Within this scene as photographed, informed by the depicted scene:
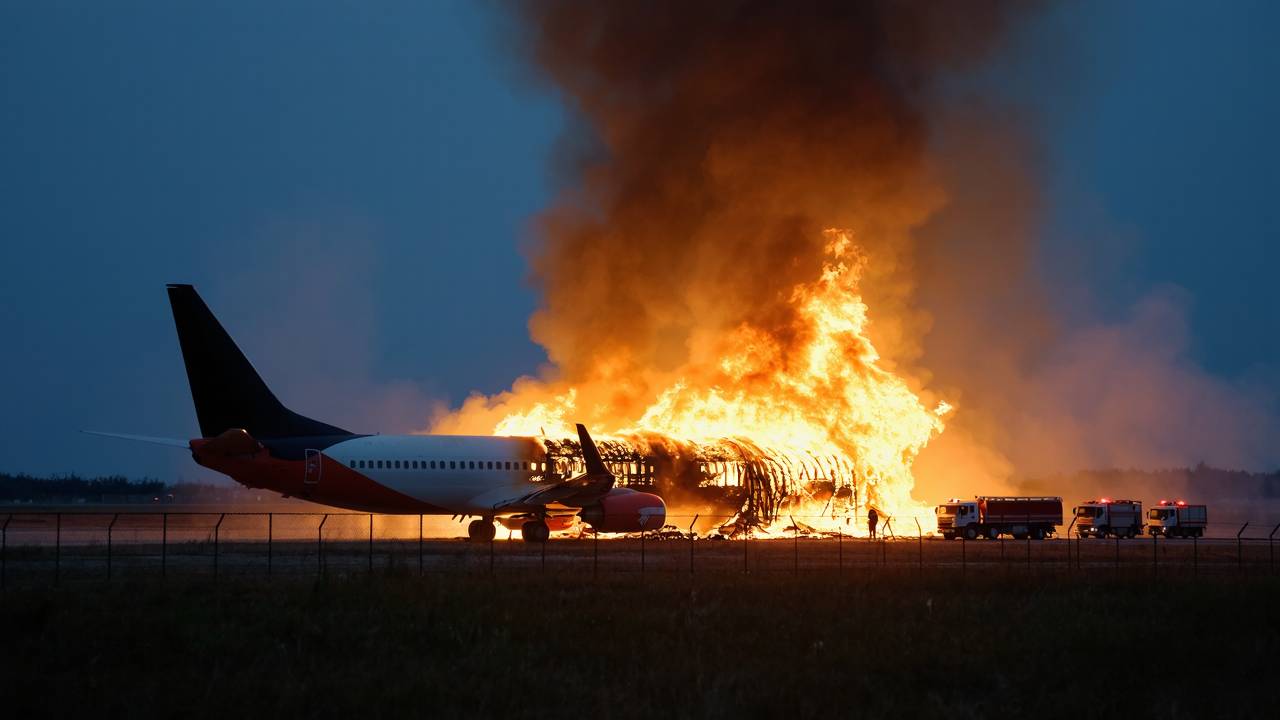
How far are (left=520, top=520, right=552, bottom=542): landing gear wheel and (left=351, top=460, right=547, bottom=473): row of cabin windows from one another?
2.12 metres

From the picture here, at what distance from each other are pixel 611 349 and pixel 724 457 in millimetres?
12336

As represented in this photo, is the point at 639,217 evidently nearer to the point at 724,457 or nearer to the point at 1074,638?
the point at 724,457

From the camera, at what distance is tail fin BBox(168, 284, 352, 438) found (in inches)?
1743

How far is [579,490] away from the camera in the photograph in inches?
1946

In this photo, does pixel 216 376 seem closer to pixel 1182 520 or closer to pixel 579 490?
pixel 579 490

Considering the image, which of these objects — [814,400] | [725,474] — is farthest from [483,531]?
[814,400]

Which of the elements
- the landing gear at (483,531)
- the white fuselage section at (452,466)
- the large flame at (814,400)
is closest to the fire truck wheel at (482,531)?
the landing gear at (483,531)

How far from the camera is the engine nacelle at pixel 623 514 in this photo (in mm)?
49469

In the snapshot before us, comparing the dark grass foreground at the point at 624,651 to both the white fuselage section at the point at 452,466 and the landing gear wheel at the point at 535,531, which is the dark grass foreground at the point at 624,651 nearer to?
the white fuselage section at the point at 452,466

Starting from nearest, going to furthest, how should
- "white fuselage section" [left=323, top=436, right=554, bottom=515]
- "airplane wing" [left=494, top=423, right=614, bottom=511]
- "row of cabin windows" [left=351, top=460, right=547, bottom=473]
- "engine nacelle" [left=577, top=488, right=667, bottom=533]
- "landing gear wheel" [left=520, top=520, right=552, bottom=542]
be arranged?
"row of cabin windows" [left=351, top=460, right=547, bottom=473], "white fuselage section" [left=323, top=436, right=554, bottom=515], "airplane wing" [left=494, top=423, right=614, bottom=511], "engine nacelle" [left=577, top=488, right=667, bottom=533], "landing gear wheel" [left=520, top=520, right=552, bottom=542]

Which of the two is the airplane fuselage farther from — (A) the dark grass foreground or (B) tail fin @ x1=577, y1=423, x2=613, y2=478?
(A) the dark grass foreground

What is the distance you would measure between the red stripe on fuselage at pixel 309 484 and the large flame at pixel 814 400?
13046 millimetres

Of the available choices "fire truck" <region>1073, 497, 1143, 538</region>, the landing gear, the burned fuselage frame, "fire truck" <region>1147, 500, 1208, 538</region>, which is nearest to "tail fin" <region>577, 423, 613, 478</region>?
the burned fuselage frame

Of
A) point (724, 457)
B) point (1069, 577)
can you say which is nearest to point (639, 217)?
point (724, 457)
